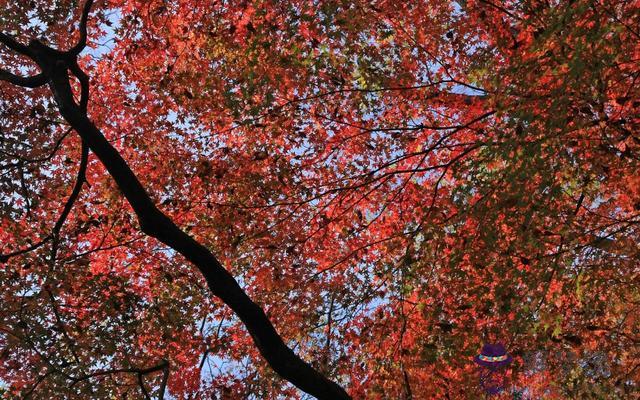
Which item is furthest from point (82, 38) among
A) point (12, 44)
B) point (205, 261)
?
point (205, 261)

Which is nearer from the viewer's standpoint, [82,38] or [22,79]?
[22,79]

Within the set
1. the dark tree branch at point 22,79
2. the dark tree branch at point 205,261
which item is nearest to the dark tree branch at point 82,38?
the dark tree branch at point 22,79

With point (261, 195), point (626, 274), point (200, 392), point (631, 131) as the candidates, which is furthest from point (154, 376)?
point (631, 131)

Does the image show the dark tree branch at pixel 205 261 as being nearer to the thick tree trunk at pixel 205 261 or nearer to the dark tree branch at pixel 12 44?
the thick tree trunk at pixel 205 261

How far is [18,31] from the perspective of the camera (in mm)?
9648

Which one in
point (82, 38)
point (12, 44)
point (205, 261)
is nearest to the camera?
point (205, 261)

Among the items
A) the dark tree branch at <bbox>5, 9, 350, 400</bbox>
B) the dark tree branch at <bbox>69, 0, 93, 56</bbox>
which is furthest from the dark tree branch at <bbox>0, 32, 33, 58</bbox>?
the dark tree branch at <bbox>5, 9, 350, 400</bbox>

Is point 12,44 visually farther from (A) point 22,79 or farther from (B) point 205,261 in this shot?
(B) point 205,261

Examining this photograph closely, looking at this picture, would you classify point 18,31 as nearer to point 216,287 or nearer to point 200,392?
point 216,287

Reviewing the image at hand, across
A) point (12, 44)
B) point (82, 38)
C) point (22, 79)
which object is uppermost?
point (82, 38)

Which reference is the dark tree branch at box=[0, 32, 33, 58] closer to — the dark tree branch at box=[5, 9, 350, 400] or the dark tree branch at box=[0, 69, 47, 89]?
the dark tree branch at box=[0, 69, 47, 89]

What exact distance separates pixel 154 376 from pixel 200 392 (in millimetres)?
Answer: 2498

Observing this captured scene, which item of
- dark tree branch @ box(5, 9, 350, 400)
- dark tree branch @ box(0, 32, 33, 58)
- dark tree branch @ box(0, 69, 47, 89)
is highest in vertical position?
dark tree branch @ box(0, 32, 33, 58)

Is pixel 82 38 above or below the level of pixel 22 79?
above
